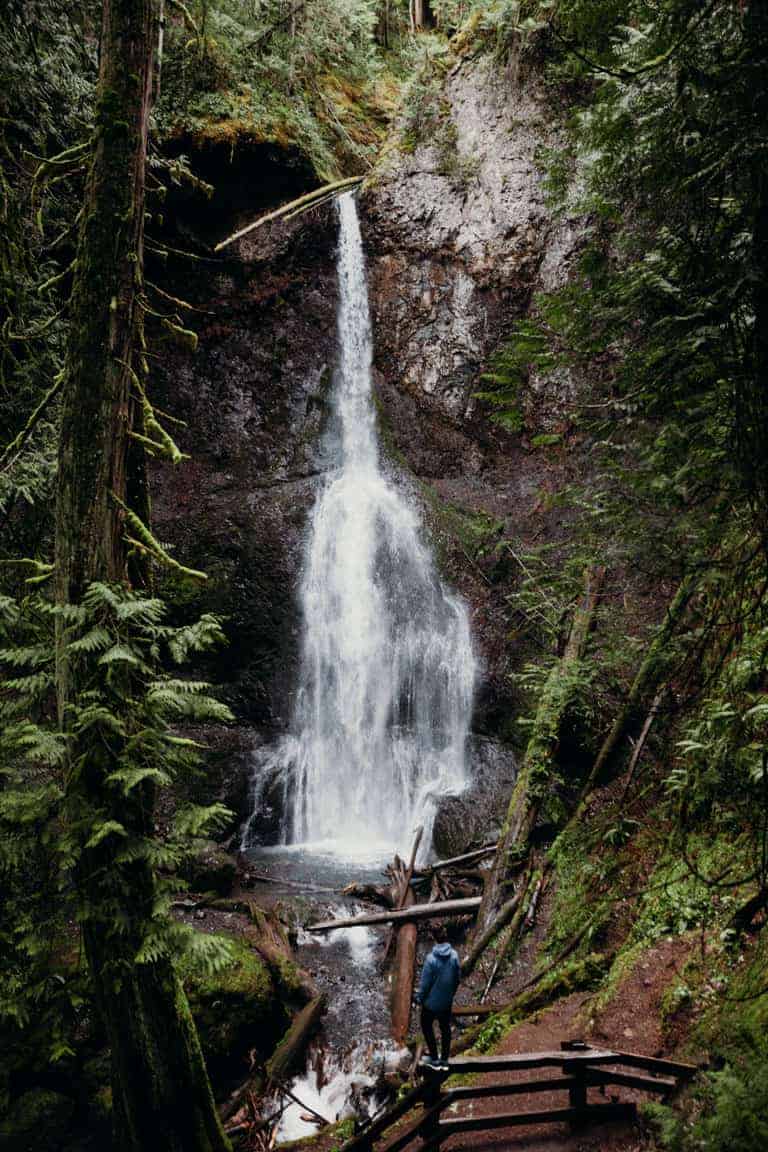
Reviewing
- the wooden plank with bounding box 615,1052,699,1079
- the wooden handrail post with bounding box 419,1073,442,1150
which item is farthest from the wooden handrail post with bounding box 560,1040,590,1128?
the wooden handrail post with bounding box 419,1073,442,1150

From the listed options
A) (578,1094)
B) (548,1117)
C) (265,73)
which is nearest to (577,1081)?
(578,1094)

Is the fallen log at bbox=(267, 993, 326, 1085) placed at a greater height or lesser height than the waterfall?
lesser

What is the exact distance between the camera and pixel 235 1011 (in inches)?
265

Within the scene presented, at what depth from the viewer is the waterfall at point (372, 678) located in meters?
13.2

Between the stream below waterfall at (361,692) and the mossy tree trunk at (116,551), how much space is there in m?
5.20

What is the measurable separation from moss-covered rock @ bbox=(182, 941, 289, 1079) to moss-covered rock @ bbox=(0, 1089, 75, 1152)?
1.25 metres

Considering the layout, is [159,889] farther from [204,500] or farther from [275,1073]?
[204,500]

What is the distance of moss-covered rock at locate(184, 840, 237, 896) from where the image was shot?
30.5 ft

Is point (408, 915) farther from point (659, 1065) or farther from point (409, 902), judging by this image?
point (659, 1065)

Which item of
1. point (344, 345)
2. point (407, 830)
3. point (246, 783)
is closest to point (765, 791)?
point (407, 830)

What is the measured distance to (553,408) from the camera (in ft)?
53.0

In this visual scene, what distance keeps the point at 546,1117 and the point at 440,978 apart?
1.11 metres

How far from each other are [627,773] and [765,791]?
20.1 ft

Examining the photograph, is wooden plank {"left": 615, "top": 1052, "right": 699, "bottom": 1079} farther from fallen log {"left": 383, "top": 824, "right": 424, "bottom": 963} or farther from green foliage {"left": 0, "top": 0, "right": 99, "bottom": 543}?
green foliage {"left": 0, "top": 0, "right": 99, "bottom": 543}
